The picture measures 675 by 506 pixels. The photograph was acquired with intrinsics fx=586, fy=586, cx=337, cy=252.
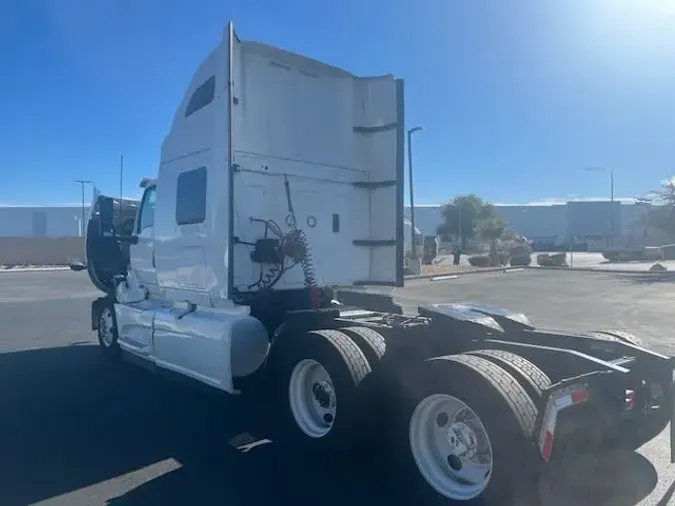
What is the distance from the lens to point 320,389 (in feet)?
16.9

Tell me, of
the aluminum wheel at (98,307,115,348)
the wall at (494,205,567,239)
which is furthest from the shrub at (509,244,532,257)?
the wall at (494,205,567,239)

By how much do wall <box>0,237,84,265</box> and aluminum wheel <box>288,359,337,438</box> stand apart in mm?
47179

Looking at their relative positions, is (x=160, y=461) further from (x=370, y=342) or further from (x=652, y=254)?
(x=652, y=254)

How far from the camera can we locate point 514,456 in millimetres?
3412

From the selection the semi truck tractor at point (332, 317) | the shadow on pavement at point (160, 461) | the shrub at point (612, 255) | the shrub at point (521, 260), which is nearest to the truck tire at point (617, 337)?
the semi truck tractor at point (332, 317)

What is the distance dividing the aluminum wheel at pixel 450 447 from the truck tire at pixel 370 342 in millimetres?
712

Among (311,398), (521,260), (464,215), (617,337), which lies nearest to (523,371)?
(617,337)

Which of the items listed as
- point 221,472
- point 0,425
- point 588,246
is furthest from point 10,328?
point 588,246

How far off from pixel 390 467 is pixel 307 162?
3.53m

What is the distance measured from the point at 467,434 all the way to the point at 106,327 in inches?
277

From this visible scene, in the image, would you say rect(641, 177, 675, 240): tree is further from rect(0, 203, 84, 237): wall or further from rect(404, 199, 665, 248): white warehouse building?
rect(0, 203, 84, 237): wall

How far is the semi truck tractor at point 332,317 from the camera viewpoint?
3809 mm

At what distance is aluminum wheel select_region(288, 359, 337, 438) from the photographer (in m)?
5.07

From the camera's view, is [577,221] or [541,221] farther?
[541,221]
